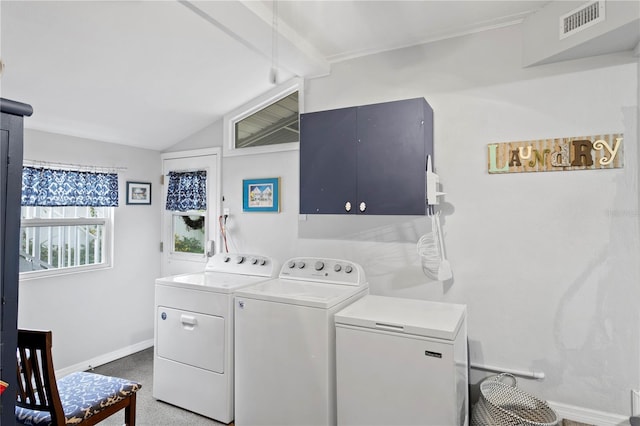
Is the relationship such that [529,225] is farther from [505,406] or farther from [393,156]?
[505,406]

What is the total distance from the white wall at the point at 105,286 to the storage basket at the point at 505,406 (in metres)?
3.28

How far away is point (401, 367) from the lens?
189 cm

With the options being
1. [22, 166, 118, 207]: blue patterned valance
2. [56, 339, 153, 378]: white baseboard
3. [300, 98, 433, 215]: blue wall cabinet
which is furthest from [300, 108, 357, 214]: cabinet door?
[56, 339, 153, 378]: white baseboard

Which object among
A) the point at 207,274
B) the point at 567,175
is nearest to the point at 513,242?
the point at 567,175

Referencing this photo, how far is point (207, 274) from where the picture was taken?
3.15 meters

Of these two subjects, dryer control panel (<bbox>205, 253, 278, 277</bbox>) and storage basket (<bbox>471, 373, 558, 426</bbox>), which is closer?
storage basket (<bbox>471, 373, 558, 426</bbox>)

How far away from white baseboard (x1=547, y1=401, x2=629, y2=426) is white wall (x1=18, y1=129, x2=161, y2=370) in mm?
3708

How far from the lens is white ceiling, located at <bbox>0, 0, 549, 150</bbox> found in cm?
211

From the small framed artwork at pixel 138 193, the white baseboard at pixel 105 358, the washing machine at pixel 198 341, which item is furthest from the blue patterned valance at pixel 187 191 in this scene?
the white baseboard at pixel 105 358

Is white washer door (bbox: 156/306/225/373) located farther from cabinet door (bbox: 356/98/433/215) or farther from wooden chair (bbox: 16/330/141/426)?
cabinet door (bbox: 356/98/433/215)

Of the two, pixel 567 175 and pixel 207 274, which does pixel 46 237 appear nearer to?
pixel 207 274

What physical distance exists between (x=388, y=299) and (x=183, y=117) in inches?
99.8

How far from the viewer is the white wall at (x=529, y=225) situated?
212 centimetres

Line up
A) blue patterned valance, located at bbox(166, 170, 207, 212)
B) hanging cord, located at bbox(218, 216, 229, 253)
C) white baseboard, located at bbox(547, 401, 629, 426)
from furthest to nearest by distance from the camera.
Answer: blue patterned valance, located at bbox(166, 170, 207, 212) → hanging cord, located at bbox(218, 216, 229, 253) → white baseboard, located at bbox(547, 401, 629, 426)
